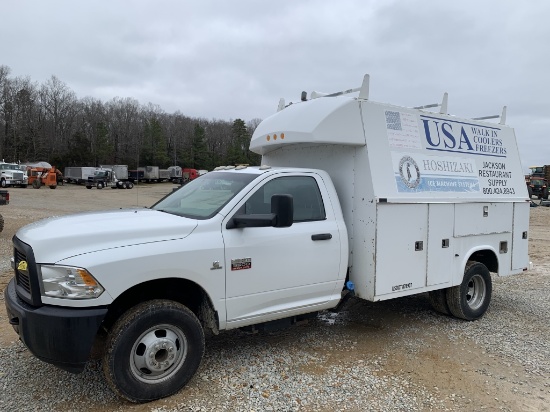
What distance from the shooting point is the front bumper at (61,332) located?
3.19 metres

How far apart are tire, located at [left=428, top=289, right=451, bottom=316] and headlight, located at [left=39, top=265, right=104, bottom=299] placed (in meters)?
4.66

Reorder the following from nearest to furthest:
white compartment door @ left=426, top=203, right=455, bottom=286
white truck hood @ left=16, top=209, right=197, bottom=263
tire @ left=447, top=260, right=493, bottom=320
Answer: white truck hood @ left=16, top=209, right=197, bottom=263, white compartment door @ left=426, top=203, right=455, bottom=286, tire @ left=447, top=260, right=493, bottom=320

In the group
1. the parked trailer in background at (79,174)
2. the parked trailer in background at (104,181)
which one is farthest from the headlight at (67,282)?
the parked trailer in background at (79,174)

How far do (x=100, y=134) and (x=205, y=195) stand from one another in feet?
303

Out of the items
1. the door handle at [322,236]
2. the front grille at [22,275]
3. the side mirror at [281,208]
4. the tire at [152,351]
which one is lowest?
the tire at [152,351]

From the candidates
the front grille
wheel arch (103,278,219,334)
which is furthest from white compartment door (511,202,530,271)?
the front grille

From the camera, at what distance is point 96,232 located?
3455 millimetres

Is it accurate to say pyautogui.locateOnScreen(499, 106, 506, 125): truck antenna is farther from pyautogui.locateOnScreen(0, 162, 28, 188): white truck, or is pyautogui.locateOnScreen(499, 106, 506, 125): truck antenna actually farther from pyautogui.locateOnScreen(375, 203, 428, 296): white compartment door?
pyautogui.locateOnScreen(0, 162, 28, 188): white truck

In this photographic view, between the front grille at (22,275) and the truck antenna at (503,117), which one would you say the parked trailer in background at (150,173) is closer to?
A: the truck antenna at (503,117)

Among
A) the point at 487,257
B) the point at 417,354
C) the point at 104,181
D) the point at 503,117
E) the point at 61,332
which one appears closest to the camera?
the point at 61,332

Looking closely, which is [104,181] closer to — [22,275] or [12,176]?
[12,176]

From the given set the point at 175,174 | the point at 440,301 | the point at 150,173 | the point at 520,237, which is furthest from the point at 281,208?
the point at 175,174

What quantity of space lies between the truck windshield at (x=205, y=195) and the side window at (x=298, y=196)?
21cm

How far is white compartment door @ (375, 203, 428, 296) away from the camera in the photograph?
4.89 metres
